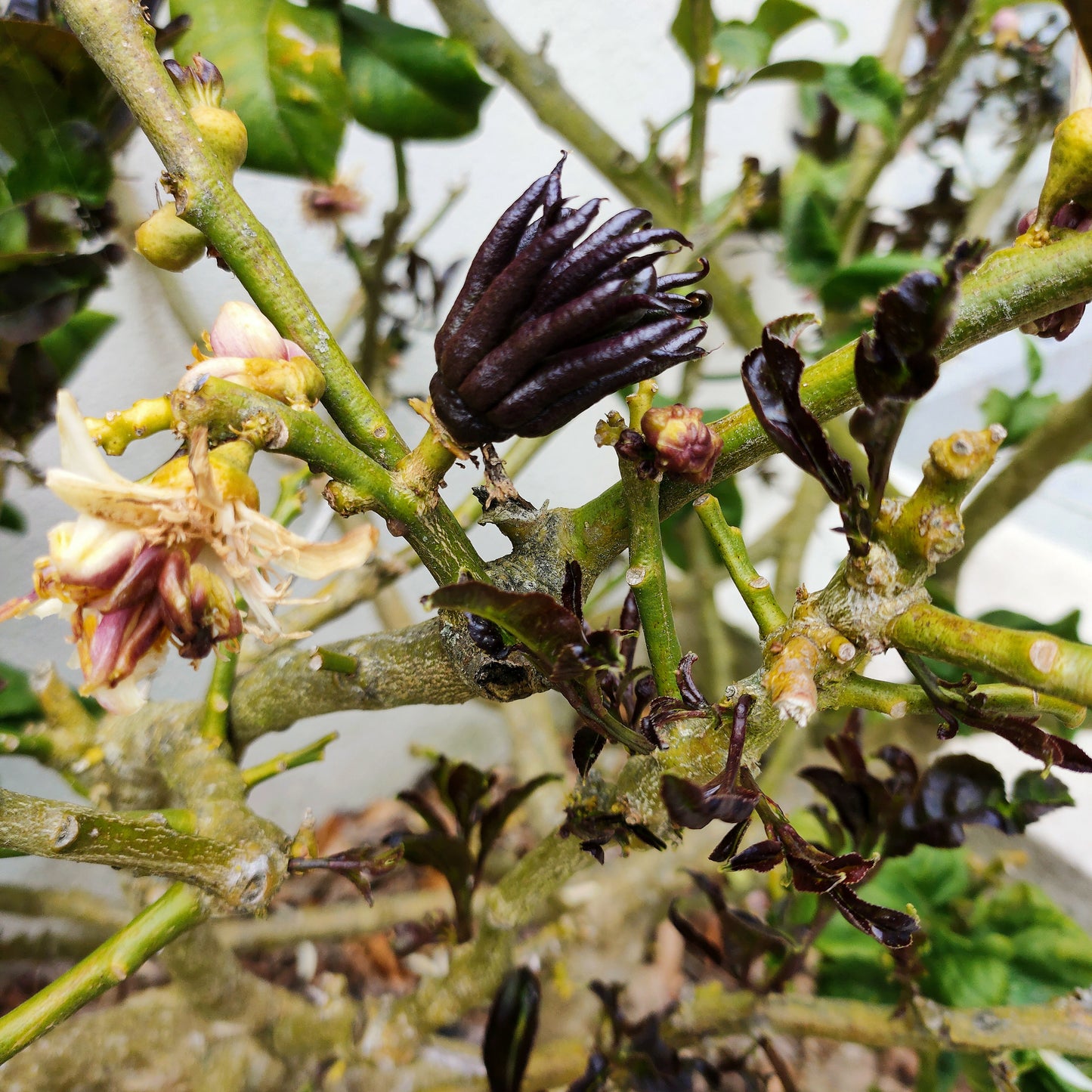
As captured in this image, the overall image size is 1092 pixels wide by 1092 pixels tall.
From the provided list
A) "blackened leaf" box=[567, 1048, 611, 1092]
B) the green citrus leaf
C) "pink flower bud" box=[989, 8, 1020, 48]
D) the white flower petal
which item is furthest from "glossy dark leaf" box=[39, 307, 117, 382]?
"pink flower bud" box=[989, 8, 1020, 48]

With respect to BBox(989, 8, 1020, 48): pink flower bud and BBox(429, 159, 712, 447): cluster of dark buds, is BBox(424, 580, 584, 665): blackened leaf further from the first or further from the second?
BBox(989, 8, 1020, 48): pink flower bud

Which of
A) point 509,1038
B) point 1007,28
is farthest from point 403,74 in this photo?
point 1007,28

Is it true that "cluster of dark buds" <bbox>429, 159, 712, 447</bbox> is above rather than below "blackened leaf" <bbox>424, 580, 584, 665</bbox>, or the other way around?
above

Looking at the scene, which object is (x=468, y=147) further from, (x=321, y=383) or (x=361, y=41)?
(x=321, y=383)

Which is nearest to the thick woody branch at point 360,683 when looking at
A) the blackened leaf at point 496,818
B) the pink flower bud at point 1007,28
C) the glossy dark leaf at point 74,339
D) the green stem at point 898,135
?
the blackened leaf at point 496,818

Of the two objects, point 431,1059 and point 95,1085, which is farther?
point 431,1059

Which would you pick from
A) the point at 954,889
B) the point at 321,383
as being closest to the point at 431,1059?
the point at 954,889
